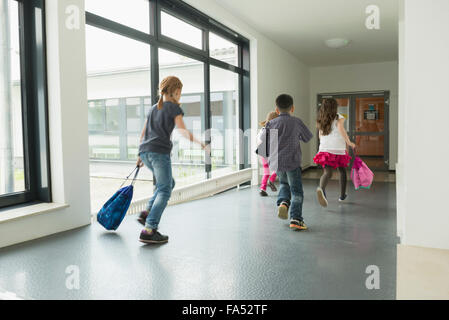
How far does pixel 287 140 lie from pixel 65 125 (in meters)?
1.91

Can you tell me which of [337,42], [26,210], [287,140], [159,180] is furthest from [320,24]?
[26,210]

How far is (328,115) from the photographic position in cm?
432

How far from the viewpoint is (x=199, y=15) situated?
5.17 meters

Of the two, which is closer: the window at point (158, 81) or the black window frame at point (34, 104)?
the black window frame at point (34, 104)

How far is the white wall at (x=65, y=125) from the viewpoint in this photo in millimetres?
3107

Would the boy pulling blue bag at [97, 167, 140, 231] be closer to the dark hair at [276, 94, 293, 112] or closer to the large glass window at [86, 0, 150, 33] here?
the dark hair at [276, 94, 293, 112]

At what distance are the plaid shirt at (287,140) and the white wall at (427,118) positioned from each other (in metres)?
1.50

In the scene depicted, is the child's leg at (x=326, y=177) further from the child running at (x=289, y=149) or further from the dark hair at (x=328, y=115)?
the child running at (x=289, y=149)

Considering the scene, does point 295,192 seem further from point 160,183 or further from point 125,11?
point 125,11

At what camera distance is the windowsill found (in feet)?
9.17

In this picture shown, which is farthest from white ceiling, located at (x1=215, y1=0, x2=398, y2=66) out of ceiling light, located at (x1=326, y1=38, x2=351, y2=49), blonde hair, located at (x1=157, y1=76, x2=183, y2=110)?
blonde hair, located at (x1=157, y1=76, x2=183, y2=110)

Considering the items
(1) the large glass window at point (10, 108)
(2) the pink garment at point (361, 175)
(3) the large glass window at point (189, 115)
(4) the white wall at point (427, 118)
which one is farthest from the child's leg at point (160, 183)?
(2) the pink garment at point (361, 175)

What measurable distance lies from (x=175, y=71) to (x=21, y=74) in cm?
209

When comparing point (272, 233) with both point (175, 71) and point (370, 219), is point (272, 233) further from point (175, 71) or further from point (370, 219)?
point (175, 71)
